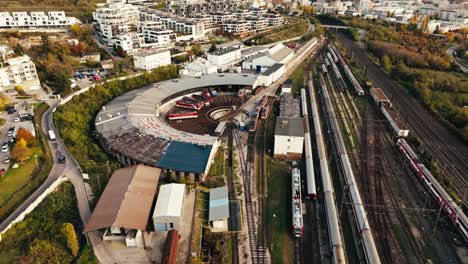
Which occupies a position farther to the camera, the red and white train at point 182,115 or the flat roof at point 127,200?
the red and white train at point 182,115

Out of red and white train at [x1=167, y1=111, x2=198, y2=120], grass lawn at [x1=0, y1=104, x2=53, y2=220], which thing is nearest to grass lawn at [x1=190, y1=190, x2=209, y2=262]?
grass lawn at [x1=0, y1=104, x2=53, y2=220]

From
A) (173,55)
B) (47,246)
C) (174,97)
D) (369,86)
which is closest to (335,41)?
(369,86)

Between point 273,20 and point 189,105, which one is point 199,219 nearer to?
point 189,105

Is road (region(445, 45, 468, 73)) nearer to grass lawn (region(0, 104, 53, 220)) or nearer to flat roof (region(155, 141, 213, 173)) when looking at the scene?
flat roof (region(155, 141, 213, 173))

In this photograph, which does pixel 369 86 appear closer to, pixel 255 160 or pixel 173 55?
pixel 255 160

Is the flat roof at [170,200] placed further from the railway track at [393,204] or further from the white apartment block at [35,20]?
the white apartment block at [35,20]

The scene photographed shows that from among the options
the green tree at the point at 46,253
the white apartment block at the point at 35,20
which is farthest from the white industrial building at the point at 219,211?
the white apartment block at the point at 35,20
